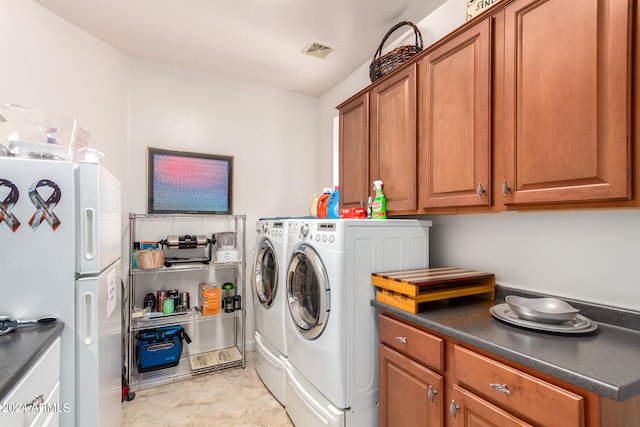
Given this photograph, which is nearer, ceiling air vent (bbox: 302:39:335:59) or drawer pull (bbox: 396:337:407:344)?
drawer pull (bbox: 396:337:407:344)

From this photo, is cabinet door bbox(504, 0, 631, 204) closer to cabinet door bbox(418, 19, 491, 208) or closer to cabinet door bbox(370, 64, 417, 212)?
cabinet door bbox(418, 19, 491, 208)

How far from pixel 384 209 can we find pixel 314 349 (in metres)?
0.95

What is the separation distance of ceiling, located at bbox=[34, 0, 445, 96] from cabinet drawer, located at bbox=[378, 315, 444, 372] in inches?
78.6

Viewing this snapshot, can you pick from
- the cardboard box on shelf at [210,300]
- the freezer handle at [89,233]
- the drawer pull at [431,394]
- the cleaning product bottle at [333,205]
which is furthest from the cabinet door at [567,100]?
the cardboard box on shelf at [210,300]

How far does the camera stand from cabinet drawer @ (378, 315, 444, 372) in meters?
1.21

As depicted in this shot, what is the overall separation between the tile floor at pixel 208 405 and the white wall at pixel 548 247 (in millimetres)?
1614

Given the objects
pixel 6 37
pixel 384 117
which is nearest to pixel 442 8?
pixel 384 117

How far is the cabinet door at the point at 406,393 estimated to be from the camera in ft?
3.98

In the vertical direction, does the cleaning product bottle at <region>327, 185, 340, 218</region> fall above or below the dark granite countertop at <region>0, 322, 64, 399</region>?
above

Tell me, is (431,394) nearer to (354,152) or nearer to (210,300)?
(354,152)

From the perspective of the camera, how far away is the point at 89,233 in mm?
1179

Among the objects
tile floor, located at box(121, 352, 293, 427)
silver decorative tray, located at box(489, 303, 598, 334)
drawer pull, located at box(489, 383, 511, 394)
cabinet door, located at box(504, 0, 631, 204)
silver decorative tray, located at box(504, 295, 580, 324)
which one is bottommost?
tile floor, located at box(121, 352, 293, 427)

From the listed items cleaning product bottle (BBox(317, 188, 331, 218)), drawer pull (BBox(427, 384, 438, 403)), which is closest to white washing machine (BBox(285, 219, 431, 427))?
drawer pull (BBox(427, 384, 438, 403))

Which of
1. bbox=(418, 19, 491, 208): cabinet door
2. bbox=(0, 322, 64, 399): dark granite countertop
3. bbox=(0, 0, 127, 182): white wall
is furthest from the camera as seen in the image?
bbox=(0, 0, 127, 182): white wall
